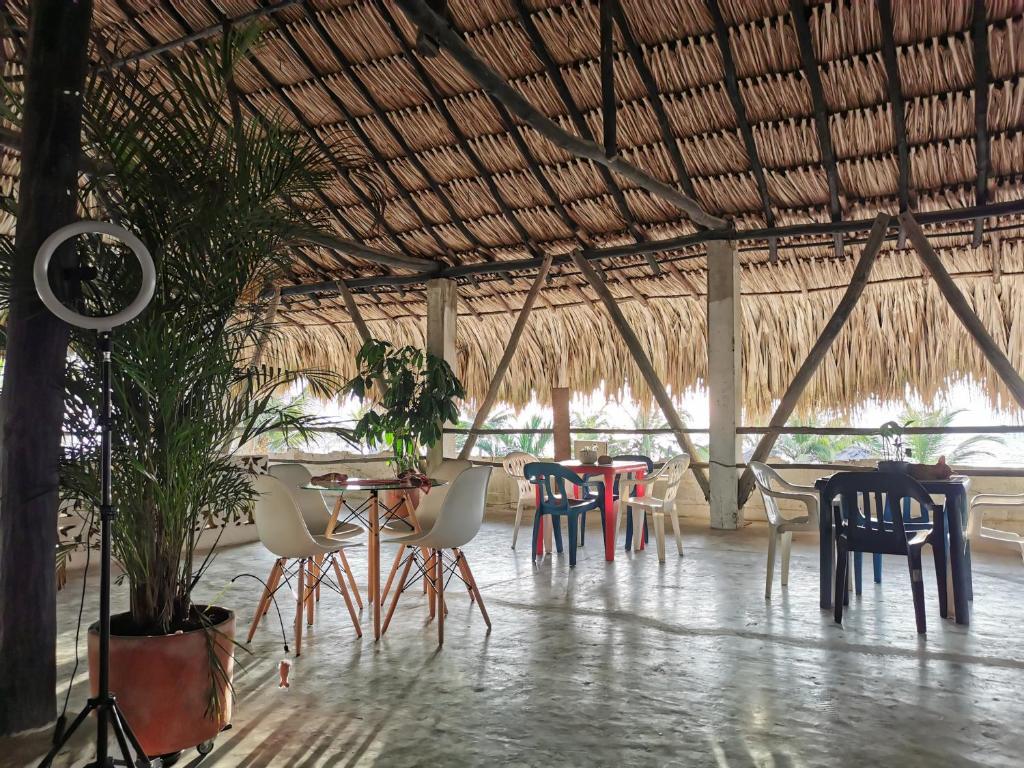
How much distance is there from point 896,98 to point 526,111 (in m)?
2.82

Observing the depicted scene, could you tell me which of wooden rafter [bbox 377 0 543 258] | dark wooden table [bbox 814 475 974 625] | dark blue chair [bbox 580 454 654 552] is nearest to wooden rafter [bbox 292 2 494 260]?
wooden rafter [bbox 377 0 543 258]

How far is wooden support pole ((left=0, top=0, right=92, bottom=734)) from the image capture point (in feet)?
8.89

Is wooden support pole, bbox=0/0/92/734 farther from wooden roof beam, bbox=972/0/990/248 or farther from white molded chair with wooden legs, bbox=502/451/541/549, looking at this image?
wooden roof beam, bbox=972/0/990/248

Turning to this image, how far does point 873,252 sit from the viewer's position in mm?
6555

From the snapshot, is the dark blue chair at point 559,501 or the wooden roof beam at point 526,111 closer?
the wooden roof beam at point 526,111

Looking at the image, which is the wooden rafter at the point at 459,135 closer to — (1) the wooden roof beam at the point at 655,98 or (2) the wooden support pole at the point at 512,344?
(2) the wooden support pole at the point at 512,344

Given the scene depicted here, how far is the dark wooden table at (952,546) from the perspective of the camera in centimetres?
401

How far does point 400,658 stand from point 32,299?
2.08 meters

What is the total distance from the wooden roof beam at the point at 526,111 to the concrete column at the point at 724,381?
45 cm

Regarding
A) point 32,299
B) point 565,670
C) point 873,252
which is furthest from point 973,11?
point 32,299

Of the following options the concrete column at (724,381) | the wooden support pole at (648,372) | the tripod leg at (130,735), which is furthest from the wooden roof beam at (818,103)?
the tripod leg at (130,735)

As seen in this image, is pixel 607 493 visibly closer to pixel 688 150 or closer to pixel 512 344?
pixel 512 344

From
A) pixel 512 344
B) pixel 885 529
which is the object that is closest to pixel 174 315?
pixel 885 529

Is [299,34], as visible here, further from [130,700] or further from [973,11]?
[130,700]
